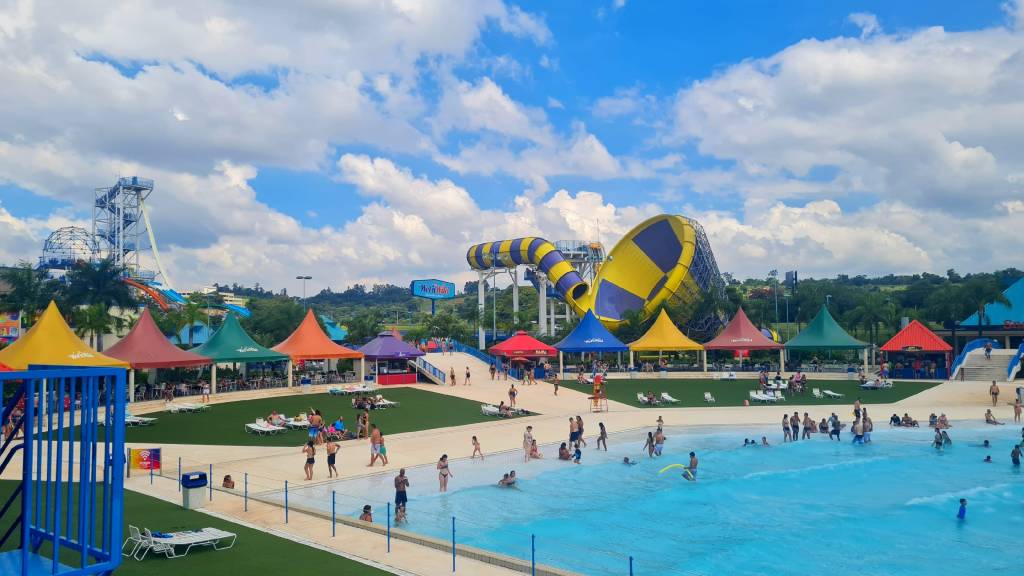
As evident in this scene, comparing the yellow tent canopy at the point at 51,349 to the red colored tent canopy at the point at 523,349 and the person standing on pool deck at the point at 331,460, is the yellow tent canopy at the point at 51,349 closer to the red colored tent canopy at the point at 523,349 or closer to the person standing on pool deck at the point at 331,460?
the person standing on pool deck at the point at 331,460

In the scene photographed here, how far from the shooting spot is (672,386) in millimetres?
42688

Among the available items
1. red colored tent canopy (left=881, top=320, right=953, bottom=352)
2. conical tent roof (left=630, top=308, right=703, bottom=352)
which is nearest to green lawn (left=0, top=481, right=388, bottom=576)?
conical tent roof (left=630, top=308, right=703, bottom=352)

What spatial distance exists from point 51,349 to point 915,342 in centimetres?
4541

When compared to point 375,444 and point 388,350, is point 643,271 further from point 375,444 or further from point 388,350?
point 375,444

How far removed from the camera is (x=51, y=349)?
2917 cm

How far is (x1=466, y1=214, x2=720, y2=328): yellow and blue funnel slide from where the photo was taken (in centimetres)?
6256

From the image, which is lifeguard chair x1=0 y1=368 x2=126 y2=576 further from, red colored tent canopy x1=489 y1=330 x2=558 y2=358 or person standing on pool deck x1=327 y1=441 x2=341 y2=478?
red colored tent canopy x1=489 y1=330 x2=558 y2=358

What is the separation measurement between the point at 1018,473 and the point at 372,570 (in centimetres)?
2157

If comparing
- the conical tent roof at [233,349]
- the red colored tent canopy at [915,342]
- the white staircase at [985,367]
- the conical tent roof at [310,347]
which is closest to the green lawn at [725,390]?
the white staircase at [985,367]

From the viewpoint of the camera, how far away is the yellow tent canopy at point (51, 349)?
1128 inches

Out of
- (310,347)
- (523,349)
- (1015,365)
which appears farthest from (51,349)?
(1015,365)

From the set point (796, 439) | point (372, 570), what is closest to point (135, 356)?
point (372, 570)

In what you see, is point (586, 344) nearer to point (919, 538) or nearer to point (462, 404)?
point (462, 404)

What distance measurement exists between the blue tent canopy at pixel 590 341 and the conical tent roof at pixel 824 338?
10676 millimetres
